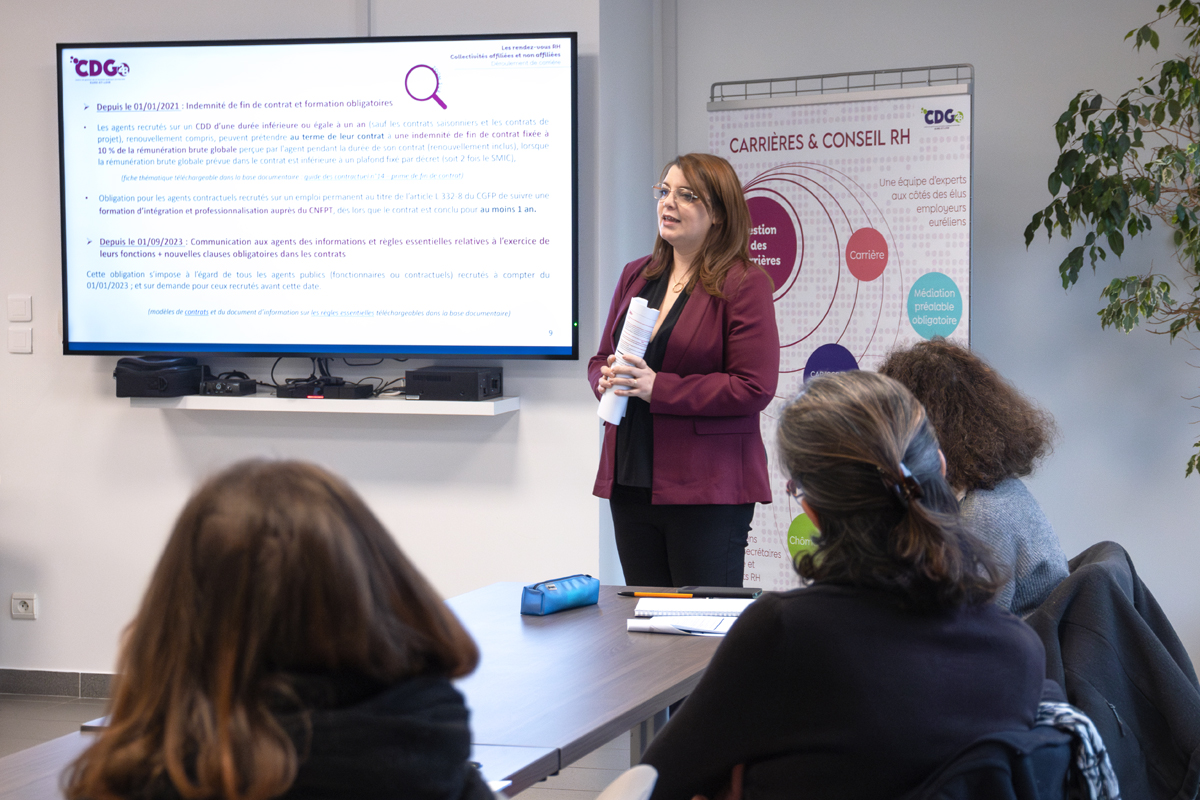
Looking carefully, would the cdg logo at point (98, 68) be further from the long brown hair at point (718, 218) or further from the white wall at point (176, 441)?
the long brown hair at point (718, 218)

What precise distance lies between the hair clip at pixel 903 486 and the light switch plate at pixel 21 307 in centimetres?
367

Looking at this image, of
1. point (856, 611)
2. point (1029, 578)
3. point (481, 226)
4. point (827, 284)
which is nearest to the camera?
point (856, 611)

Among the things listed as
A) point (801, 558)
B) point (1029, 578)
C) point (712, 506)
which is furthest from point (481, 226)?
point (801, 558)

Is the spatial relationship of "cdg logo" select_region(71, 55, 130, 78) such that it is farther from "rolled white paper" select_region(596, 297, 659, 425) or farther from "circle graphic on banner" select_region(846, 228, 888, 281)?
"circle graphic on banner" select_region(846, 228, 888, 281)

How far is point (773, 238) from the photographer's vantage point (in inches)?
154

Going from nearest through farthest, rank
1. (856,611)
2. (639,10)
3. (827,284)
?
(856,611), (827,284), (639,10)

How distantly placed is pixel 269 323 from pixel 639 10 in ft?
6.11

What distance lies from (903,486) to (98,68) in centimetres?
347

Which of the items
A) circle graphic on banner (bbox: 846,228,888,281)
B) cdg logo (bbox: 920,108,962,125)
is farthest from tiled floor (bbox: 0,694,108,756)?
cdg logo (bbox: 920,108,962,125)

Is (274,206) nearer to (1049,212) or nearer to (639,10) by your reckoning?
(639,10)

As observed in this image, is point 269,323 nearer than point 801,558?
No

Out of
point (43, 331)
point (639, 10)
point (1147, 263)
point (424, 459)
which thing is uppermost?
point (639, 10)

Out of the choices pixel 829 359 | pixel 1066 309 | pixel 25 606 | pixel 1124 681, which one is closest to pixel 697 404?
pixel 1124 681

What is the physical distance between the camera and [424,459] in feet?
12.4
